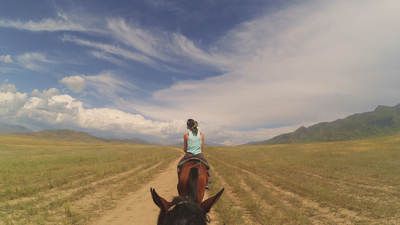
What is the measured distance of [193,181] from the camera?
10.7 feet

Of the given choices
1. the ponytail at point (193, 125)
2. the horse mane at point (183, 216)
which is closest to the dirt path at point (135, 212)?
the ponytail at point (193, 125)

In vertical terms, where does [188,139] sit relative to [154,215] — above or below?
above

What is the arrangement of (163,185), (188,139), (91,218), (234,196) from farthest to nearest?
(163,185) < (234,196) < (91,218) < (188,139)

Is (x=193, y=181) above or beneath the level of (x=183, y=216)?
beneath

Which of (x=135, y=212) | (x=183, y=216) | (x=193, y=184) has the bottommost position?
(x=135, y=212)

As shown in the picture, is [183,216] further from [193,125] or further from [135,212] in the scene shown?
[135,212]

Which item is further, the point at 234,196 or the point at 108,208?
the point at 234,196

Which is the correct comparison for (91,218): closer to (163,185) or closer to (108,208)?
(108,208)

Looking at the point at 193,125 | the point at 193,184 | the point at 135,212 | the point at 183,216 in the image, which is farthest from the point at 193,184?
the point at 135,212

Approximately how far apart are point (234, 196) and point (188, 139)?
4.92m

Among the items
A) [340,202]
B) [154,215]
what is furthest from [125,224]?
[340,202]

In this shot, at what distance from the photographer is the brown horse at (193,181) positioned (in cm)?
323

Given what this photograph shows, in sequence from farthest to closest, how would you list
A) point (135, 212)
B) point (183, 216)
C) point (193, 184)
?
point (135, 212), point (193, 184), point (183, 216)

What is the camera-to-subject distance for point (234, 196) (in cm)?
841
